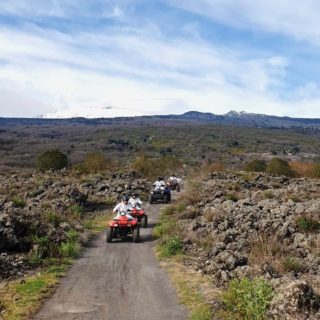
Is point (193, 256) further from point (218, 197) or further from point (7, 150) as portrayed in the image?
point (7, 150)

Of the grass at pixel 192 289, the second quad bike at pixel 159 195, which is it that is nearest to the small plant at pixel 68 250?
the grass at pixel 192 289

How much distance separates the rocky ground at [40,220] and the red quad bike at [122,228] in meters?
1.41

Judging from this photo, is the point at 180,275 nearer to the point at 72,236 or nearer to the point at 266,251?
the point at 266,251

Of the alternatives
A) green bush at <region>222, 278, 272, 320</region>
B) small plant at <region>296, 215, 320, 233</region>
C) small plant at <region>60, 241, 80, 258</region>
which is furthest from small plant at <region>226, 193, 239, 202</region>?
green bush at <region>222, 278, 272, 320</region>

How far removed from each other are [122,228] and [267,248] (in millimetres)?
7799

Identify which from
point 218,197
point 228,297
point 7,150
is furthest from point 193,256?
point 7,150

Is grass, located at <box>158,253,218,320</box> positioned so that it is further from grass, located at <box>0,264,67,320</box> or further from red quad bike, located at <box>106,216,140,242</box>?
red quad bike, located at <box>106,216,140,242</box>

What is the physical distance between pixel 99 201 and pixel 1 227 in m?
17.4

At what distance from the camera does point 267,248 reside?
18484mm

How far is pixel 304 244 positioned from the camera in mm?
20562

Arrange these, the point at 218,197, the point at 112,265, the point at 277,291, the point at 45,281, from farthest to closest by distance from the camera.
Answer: the point at 218,197 < the point at 112,265 < the point at 45,281 < the point at 277,291

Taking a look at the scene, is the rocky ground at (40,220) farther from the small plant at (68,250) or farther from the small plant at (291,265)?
the small plant at (291,265)

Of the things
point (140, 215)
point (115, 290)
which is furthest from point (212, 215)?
point (115, 290)

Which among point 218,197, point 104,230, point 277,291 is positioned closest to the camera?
point 277,291
